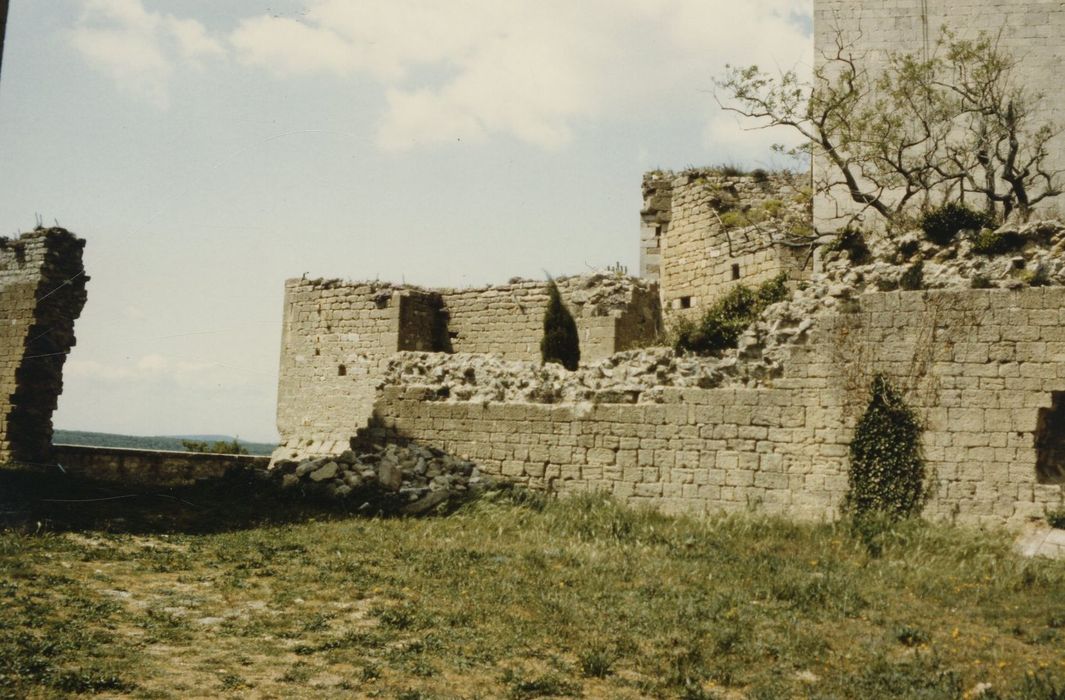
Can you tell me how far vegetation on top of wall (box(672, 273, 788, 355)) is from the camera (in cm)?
1551

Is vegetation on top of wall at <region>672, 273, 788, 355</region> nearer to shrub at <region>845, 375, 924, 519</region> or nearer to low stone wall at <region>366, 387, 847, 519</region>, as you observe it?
low stone wall at <region>366, 387, 847, 519</region>

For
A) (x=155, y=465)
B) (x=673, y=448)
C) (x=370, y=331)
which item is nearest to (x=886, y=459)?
(x=673, y=448)

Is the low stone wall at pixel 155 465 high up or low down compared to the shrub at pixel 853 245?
down

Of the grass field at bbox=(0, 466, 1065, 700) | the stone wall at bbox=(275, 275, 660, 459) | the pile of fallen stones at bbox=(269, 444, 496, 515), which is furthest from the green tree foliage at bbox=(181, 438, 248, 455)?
the grass field at bbox=(0, 466, 1065, 700)

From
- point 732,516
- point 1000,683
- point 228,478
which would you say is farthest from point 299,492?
point 1000,683

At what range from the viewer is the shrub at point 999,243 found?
11.6m

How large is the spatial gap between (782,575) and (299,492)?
7.27 m

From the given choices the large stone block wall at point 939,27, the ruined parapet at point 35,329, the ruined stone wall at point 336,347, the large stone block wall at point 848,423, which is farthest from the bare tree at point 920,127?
the ruined parapet at point 35,329

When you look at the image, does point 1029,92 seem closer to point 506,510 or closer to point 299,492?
point 506,510

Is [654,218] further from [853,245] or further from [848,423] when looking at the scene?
[848,423]

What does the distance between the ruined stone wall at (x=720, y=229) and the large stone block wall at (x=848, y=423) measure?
20.4ft

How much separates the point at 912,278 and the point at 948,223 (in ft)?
4.90

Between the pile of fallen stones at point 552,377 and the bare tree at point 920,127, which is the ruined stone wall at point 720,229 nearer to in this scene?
the bare tree at point 920,127

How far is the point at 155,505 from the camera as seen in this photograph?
479 inches
